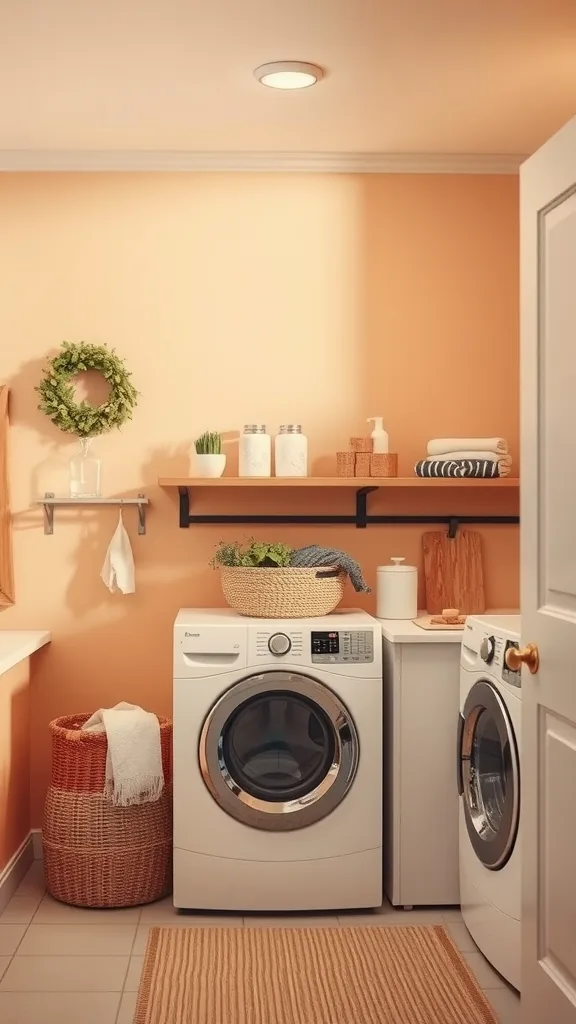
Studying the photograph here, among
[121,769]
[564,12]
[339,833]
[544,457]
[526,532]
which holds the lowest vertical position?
[339,833]

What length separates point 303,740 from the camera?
3.24 metres

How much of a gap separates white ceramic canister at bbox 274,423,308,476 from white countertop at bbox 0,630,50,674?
1.01 metres

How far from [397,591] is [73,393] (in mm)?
1347

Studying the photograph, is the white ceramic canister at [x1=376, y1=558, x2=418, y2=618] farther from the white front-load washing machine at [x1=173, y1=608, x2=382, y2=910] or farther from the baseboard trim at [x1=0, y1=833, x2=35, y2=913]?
the baseboard trim at [x1=0, y1=833, x2=35, y2=913]

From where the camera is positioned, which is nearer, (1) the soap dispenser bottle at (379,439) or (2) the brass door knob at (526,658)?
(2) the brass door knob at (526,658)

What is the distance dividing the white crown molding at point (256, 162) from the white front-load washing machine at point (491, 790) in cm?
176

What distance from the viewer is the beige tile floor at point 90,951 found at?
2611mm

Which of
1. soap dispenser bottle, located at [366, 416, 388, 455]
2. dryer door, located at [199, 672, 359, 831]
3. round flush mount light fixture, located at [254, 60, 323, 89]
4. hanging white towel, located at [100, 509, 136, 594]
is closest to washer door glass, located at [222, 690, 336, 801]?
dryer door, located at [199, 672, 359, 831]

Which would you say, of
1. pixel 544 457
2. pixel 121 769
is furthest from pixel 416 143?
pixel 121 769

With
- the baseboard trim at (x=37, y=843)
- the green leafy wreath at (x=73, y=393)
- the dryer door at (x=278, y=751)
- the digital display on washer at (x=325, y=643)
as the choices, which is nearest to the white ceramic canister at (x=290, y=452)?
the green leafy wreath at (x=73, y=393)

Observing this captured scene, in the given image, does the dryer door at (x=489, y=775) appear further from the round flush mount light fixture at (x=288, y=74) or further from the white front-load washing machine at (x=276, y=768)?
the round flush mount light fixture at (x=288, y=74)

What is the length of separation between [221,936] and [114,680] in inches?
42.0

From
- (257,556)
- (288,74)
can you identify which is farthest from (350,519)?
(288,74)

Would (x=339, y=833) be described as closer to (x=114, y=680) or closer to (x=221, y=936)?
(x=221, y=936)
